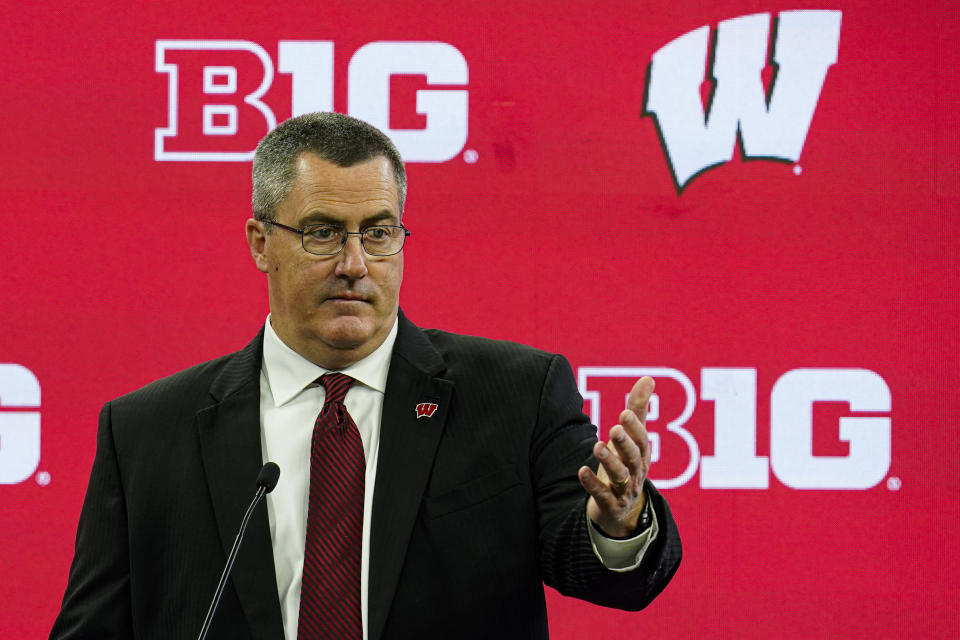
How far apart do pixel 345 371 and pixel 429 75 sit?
1.34m

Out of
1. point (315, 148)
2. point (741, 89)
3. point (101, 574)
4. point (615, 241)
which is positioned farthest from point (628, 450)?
point (741, 89)

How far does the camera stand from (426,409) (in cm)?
175

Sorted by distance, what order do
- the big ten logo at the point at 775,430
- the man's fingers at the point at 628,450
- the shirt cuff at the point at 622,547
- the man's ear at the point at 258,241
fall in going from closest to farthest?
the man's fingers at the point at 628,450
the shirt cuff at the point at 622,547
the man's ear at the point at 258,241
the big ten logo at the point at 775,430

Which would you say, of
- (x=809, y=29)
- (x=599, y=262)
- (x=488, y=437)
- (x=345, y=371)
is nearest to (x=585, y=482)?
(x=488, y=437)

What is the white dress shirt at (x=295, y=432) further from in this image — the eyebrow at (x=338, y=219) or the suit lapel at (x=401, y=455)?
the eyebrow at (x=338, y=219)

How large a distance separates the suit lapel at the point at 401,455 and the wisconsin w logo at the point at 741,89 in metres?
1.33

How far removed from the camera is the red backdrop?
2.81 metres

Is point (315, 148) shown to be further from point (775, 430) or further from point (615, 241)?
point (775, 430)

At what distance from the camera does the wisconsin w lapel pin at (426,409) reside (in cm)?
174

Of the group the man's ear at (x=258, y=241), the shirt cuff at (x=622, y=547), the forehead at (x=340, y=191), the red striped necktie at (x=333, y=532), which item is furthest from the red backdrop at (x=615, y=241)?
the shirt cuff at (x=622, y=547)

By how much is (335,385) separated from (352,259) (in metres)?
0.23

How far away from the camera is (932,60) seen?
112 inches

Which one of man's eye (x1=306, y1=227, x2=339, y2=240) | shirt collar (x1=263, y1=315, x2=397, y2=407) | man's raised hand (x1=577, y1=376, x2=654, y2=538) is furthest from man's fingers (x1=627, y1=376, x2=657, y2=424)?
man's eye (x1=306, y1=227, x2=339, y2=240)

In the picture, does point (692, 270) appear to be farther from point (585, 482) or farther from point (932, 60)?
point (585, 482)
